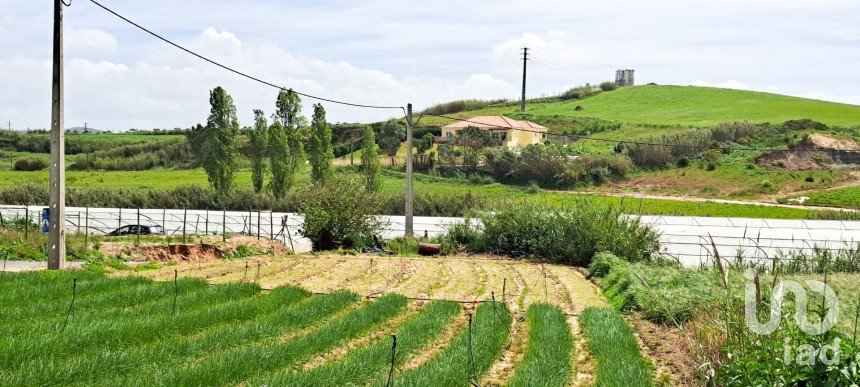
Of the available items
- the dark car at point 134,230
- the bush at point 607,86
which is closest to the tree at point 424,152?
the dark car at point 134,230

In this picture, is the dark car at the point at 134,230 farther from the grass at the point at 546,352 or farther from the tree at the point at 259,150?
the grass at the point at 546,352

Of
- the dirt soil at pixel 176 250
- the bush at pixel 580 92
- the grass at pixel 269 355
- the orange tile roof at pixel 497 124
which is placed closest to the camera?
the grass at pixel 269 355

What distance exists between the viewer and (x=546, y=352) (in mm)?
12211

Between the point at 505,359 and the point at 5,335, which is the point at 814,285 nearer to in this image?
the point at 505,359

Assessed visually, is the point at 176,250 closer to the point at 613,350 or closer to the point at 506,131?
the point at 613,350

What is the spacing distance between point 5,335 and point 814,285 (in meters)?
14.0

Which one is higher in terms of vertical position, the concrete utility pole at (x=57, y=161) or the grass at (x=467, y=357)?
the concrete utility pole at (x=57, y=161)

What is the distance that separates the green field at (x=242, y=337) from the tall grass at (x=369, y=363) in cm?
2

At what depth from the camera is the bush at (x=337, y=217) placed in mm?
31406

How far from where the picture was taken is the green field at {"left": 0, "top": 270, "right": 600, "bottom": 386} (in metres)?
10.0

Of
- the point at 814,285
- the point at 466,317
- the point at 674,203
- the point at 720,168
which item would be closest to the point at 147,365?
the point at 466,317

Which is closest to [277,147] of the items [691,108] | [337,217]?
[337,217]

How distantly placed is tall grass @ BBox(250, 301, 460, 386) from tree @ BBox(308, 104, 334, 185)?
122ft

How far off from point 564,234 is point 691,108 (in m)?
86.3
